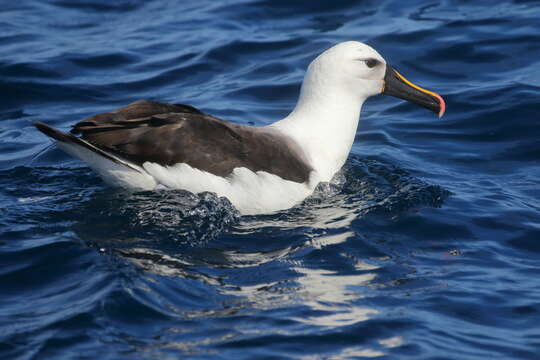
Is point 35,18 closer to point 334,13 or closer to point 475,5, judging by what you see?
point 334,13

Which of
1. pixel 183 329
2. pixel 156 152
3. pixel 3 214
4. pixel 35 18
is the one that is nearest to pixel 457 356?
pixel 183 329

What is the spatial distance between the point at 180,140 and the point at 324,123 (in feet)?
5.27

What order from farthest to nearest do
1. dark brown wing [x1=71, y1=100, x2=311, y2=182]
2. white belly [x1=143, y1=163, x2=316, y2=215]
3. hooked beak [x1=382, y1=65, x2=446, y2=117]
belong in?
hooked beak [x1=382, y1=65, x2=446, y2=117] < white belly [x1=143, y1=163, x2=316, y2=215] < dark brown wing [x1=71, y1=100, x2=311, y2=182]

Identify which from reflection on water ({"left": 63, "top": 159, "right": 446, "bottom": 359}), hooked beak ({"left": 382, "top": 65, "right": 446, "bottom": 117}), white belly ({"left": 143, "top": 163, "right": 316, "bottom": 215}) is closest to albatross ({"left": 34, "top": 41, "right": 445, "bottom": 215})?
white belly ({"left": 143, "top": 163, "right": 316, "bottom": 215})

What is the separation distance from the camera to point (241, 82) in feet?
38.0

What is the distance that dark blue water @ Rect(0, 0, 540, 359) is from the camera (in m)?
5.36

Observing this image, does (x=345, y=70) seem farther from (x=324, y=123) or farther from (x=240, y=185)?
(x=240, y=185)

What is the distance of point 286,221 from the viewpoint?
7.23 meters

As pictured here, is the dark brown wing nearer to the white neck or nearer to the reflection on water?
the reflection on water

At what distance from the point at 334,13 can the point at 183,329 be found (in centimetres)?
936

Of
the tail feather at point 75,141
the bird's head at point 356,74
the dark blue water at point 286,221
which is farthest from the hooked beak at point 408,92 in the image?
the tail feather at point 75,141

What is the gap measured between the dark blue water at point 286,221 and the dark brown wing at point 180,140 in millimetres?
359

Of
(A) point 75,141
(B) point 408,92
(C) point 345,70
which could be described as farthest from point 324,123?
(A) point 75,141

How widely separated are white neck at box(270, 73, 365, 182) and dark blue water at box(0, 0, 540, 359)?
326 mm
